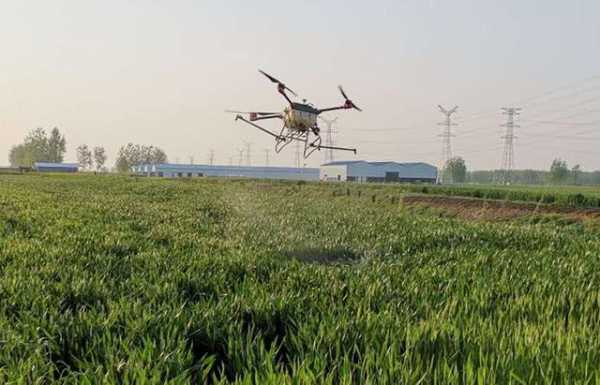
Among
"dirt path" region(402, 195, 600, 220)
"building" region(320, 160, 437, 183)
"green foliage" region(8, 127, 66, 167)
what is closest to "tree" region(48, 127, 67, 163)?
"green foliage" region(8, 127, 66, 167)

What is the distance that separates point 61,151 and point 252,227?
197741mm

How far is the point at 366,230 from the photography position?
1561 centimetres

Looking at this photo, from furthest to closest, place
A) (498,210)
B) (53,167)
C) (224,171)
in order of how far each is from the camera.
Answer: (224,171)
(53,167)
(498,210)

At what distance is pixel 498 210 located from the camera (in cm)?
3384

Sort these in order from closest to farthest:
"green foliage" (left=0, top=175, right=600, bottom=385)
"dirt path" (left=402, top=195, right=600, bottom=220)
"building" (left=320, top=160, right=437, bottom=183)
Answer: "green foliage" (left=0, top=175, right=600, bottom=385) < "dirt path" (left=402, top=195, right=600, bottom=220) < "building" (left=320, top=160, right=437, bottom=183)

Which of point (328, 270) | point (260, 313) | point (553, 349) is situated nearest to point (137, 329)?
point (260, 313)

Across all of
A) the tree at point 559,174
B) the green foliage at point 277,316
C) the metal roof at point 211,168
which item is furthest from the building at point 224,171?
the green foliage at point 277,316

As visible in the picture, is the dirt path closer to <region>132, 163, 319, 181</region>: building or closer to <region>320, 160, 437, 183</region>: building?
<region>320, 160, 437, 183</region>: building

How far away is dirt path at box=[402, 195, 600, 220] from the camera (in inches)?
1236

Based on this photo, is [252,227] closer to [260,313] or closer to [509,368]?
[260,313]

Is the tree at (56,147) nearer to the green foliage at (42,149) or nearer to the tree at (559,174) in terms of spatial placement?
the green foliage at (42,149)

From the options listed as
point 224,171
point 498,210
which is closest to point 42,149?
point 224,171

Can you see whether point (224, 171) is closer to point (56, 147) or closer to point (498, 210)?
point (56, 147)

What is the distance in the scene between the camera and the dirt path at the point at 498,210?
31.4m
